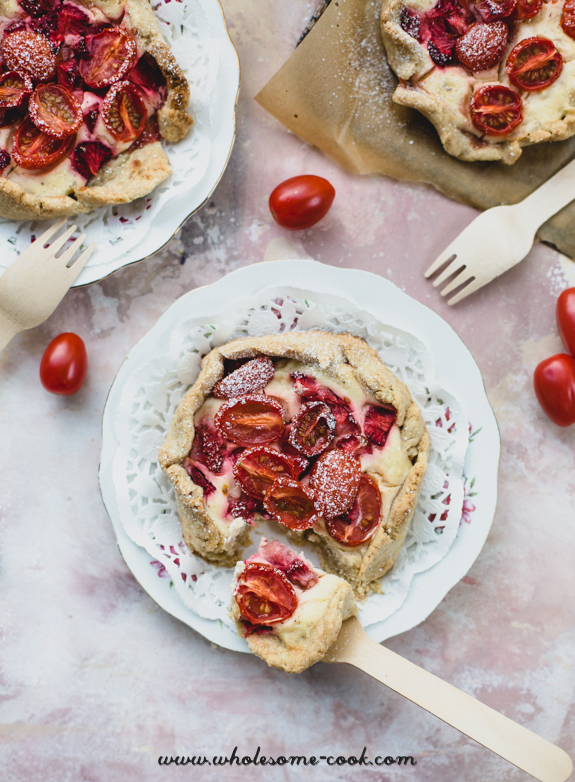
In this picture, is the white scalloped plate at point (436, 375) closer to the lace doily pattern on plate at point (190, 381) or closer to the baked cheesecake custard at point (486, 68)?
the lace doily pattern on plate at point (190, 381)

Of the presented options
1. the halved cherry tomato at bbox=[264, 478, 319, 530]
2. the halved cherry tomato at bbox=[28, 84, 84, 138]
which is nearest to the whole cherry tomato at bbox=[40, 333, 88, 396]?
the halved cherry tomato at bbox=[28, 84, 84, 138]

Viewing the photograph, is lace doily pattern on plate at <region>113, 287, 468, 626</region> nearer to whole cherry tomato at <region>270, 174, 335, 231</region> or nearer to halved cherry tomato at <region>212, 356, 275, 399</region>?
halved cherry tomato at <region>212, 356, 275, 399</region>

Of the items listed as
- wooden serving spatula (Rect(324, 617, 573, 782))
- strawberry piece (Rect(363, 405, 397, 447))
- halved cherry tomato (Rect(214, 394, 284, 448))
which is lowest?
wooden serving spatula (Rect(324, 617, 573, 782))

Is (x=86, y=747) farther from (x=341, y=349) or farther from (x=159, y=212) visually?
(x=159, y=212)

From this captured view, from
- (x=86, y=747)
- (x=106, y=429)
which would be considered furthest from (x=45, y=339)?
(x=86, y=747)

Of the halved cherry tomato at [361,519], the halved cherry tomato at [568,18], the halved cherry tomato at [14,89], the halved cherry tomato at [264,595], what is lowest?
the halved cherry tomato at [361,519]

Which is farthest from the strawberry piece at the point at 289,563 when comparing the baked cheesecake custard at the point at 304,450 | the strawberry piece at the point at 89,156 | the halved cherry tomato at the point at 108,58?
the halved cherry tomato at the point at 108,58

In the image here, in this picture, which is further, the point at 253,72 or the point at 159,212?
the point at 253,72
